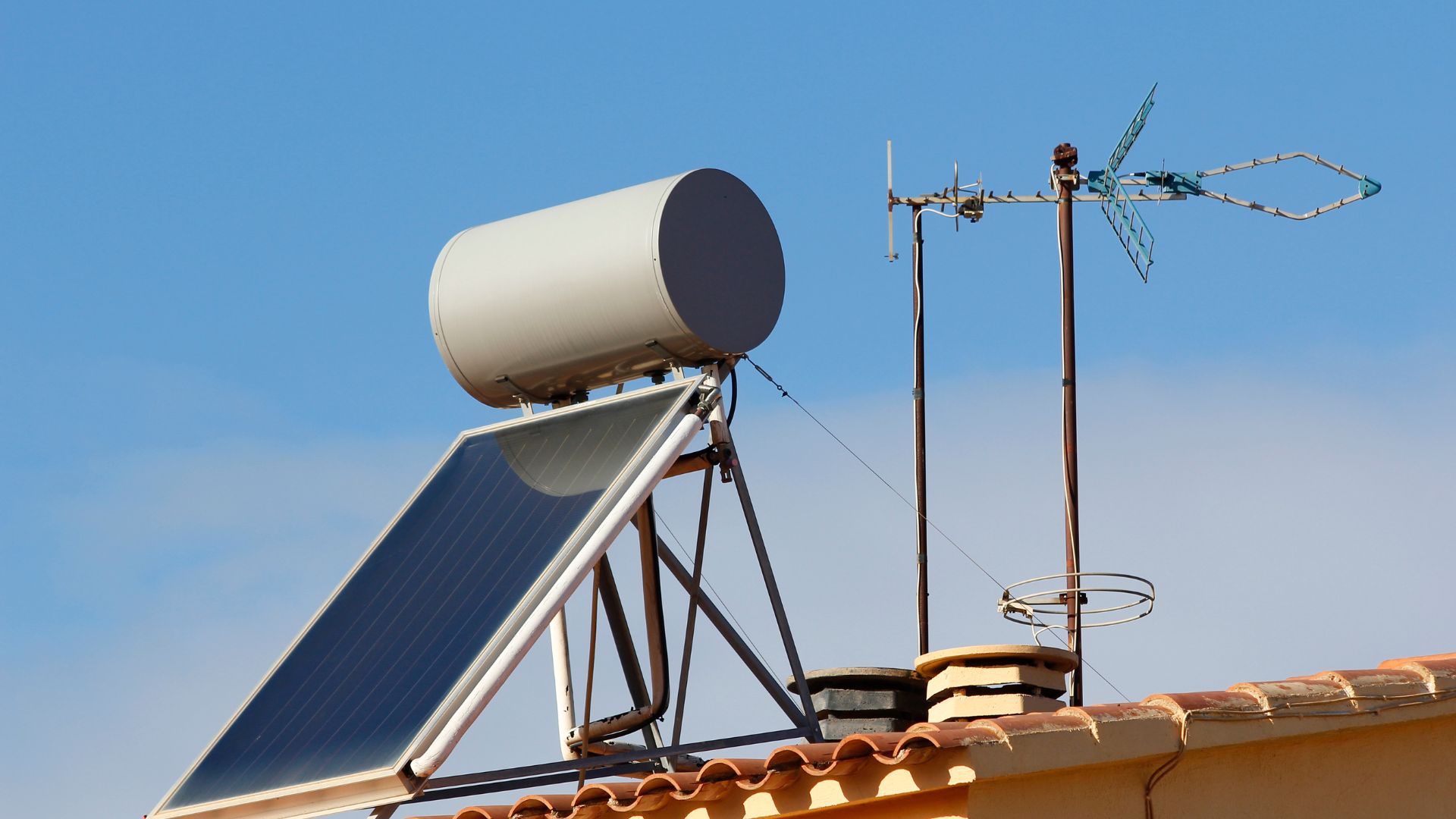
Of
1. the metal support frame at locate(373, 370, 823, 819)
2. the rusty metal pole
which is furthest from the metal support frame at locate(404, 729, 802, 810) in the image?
the rusty metal pole

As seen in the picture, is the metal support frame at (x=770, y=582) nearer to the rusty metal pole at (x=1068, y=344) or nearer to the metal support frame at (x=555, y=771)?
the metal support frame at (x=555, y=771)

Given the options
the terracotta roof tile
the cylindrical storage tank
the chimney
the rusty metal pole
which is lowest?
the terracotta roof tile

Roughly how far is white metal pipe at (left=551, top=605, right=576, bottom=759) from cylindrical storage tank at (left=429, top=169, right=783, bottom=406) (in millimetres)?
1495

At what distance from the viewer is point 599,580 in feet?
44.0

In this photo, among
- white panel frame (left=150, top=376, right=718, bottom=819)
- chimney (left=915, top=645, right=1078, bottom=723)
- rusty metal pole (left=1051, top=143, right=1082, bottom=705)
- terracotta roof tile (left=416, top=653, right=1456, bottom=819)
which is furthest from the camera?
rusty metal pole (left=1051, top=143, right=1082, bottom=705)

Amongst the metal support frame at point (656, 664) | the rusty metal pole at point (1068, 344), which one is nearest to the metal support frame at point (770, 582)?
the metal support frame at point (656, 664)

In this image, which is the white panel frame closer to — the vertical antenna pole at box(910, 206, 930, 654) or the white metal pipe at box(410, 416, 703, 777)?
the white metal pipe at box(410, 416, 703, 777)

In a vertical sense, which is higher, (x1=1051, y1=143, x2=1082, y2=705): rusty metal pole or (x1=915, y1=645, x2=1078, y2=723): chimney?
(x1=1051, y1=143, x2=1082, y2=705): rusty metal pole

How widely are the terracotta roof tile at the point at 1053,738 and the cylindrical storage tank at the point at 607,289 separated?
113 inches

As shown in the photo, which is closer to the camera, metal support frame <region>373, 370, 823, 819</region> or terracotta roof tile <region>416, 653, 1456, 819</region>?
A: terracotta roof tile <region>416, 653, 1456, 819</region>

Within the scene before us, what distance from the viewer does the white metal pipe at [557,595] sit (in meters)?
10.0

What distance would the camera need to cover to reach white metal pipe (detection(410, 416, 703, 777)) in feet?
33.0

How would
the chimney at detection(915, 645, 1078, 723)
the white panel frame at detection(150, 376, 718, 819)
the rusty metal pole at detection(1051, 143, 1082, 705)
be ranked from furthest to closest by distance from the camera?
the rusty metal pole at detection(1051, 143, 1082, 705), the chimney at detection(915, 645, 1078, 723), the white panel frame at detection(150, 376, 718, 819)

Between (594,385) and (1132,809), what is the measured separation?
181 inches
